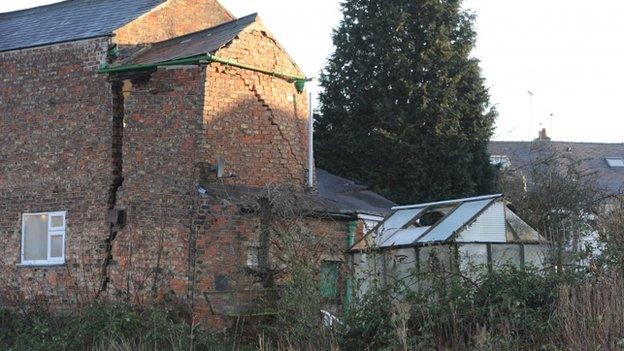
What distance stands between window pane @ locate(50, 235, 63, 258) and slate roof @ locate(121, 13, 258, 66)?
3.97 meters

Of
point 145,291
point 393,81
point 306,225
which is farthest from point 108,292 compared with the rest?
point 393,81

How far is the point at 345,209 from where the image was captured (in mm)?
19094

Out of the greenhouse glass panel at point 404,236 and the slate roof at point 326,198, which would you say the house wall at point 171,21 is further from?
the greenhouse glass panel at point 404,236

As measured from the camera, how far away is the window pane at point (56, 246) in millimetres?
18297

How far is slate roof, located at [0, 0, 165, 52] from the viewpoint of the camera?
61.8 feet

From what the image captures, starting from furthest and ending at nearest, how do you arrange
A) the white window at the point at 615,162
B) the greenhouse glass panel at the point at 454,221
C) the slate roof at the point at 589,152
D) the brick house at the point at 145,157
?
the white window at the point at 615,162 < the slate roof at the point at 589,152 < the brick house at the point at 145,157 < the greenhouse glass panel at the point at 454,221

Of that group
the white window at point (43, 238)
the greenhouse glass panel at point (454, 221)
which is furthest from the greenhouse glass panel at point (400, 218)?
the white window at point (43, 238)

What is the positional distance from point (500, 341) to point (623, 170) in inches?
1475

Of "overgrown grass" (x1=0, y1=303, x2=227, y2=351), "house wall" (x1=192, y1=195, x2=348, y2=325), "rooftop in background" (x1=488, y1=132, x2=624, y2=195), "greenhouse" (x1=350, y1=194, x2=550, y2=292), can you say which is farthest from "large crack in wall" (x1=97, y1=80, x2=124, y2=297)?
"rooftop in background" (x1=488, y1=132, x2=624, y2=195)

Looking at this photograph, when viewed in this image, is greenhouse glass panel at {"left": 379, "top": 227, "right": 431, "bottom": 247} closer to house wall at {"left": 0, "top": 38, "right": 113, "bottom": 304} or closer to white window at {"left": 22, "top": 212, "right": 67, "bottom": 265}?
house wall at {"left": 0, "top": 38, "right": 113, "bottom": 304}

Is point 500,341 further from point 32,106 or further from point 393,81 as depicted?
point 393,81

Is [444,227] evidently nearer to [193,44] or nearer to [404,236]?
[404,236]

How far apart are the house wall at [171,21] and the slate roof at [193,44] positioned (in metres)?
0.43

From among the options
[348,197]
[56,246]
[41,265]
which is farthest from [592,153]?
[41,265]
